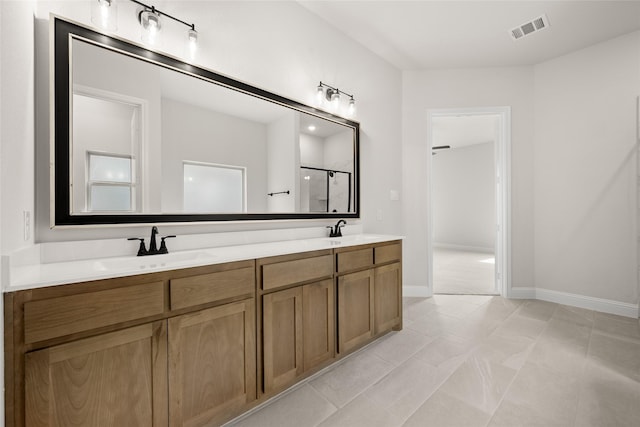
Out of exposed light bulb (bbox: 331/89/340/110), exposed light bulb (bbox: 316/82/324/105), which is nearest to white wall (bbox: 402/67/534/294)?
exposed light bulb (bbox: 331/89/340/110)

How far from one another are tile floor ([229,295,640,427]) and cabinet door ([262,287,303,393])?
6.1 inches

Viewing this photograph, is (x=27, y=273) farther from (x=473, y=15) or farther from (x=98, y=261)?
(x=473, y=15)

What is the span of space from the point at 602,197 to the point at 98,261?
4499mm

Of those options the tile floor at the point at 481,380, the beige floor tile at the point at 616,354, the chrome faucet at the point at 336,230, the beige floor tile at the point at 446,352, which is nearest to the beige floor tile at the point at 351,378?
the tile floor at the point at 481,380

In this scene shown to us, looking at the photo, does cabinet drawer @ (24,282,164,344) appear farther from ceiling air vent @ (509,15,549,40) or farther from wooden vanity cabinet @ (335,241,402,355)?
ceiling air vent @ (509,15,549,40)

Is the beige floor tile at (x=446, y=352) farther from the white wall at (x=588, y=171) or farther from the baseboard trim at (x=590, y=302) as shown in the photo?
the white wall at (x=588, y=171)

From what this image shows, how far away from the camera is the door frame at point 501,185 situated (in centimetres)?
347

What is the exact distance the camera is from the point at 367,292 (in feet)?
7.14

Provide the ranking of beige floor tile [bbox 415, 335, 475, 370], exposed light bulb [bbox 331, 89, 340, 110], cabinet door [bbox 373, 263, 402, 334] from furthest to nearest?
exposed light bulb [bbox 331, 89, 340, 110], cabinet door [bbox 373, 263, 402, 334], beige floor tile [bbox 415, 335, 475, 370]

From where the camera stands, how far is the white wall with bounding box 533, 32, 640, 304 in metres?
2.85

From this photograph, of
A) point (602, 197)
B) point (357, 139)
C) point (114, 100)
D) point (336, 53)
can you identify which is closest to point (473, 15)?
point (336, 53)

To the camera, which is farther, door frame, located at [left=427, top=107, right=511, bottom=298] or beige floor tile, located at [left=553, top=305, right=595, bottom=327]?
door frame, located at [left=427, top=107, right=511, bottom=298]

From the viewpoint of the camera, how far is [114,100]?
4.91ft

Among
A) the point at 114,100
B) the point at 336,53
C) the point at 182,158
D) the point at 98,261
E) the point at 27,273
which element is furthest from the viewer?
the point at 336,53
